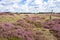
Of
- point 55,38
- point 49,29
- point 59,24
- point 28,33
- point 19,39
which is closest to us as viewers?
point 19,39

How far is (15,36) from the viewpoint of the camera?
21438 mm

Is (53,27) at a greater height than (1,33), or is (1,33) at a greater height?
(1,33)

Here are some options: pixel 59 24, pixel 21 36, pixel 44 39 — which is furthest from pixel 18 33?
pixel 59 24

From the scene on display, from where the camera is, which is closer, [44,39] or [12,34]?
[12,34]

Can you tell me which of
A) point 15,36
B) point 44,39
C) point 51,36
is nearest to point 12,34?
point 15,36

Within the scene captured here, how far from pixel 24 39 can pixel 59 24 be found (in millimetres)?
9771

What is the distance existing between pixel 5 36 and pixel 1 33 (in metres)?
0.75

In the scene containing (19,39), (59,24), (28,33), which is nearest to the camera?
(19,39)

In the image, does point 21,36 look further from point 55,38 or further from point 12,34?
point 55,38

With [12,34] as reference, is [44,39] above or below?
below

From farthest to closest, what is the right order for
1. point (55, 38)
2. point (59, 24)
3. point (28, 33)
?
point (59, 24) < point (55, 38) < point (28, 33)

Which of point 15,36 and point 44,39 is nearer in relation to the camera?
point 15,36

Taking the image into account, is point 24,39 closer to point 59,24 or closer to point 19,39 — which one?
point 19,39

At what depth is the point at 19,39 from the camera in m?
Answer: 21.2
